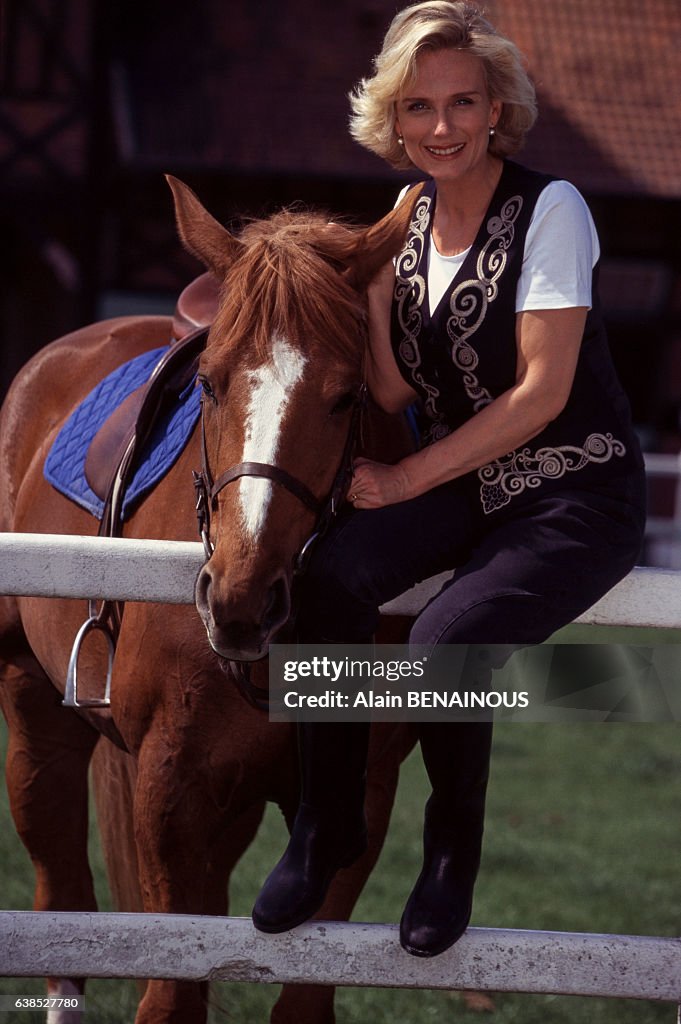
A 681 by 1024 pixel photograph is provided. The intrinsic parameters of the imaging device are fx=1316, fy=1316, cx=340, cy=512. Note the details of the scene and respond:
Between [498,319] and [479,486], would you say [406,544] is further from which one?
[498,319]

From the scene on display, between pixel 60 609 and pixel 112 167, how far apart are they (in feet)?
42.0

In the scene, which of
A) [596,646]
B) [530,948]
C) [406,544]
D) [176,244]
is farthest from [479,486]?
[176,244]

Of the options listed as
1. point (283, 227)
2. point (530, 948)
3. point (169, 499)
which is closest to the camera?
point (530, 948)

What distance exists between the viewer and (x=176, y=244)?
15.5 m

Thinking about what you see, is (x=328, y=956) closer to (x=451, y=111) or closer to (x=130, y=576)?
(x=130, y=576)

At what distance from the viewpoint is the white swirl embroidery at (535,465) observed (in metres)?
2.34

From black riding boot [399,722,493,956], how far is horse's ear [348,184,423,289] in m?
0.82

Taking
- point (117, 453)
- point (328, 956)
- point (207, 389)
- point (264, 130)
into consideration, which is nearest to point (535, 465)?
point (207, 389)

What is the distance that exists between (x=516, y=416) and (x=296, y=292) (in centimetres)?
43

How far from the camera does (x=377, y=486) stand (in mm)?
2379

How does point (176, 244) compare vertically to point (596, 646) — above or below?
above

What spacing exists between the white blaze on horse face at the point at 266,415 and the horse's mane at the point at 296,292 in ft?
0.10

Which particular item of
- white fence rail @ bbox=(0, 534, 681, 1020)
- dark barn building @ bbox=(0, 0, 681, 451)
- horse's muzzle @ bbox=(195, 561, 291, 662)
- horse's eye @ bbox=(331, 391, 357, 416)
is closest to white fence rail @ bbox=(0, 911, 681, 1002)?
white fence rail @ bbox=(0, 534, 681, 1020)

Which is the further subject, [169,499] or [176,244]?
[176,244]
